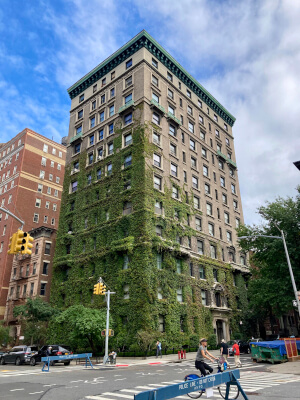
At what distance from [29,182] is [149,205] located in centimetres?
3940

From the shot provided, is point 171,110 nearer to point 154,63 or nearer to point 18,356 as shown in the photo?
point 154,63

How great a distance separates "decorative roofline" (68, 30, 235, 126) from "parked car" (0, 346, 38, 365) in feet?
141

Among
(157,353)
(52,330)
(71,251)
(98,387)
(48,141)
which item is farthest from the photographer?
(48,141)

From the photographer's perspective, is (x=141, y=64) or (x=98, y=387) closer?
(x=98, y=387)

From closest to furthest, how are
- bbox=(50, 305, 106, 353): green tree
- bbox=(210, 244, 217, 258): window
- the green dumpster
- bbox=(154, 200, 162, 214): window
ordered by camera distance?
the green dumpster → bbox=(50, 305, 106, 353): green tree → bbox=(154, 200, 162, 214): window → bbox=(210, 244, 217, 258): window

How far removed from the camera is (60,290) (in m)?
46.1

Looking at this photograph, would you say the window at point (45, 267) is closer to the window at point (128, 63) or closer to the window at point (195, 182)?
the window at point (195, 182)

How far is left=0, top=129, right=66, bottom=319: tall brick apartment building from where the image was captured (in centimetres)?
6569

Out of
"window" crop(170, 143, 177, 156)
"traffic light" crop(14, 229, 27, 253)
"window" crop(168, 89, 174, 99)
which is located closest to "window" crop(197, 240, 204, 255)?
"window" crop(170, 143, 177, 156)

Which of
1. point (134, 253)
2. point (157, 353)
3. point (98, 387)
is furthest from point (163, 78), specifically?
point (98, 387)

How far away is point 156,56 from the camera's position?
5191cm

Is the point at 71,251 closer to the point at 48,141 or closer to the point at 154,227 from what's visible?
the point at 154,227

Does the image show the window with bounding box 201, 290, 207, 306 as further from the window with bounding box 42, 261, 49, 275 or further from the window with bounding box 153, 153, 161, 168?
the window with bounding box 42, 261, 49, 275

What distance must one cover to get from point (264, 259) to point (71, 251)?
26266 millimetres
